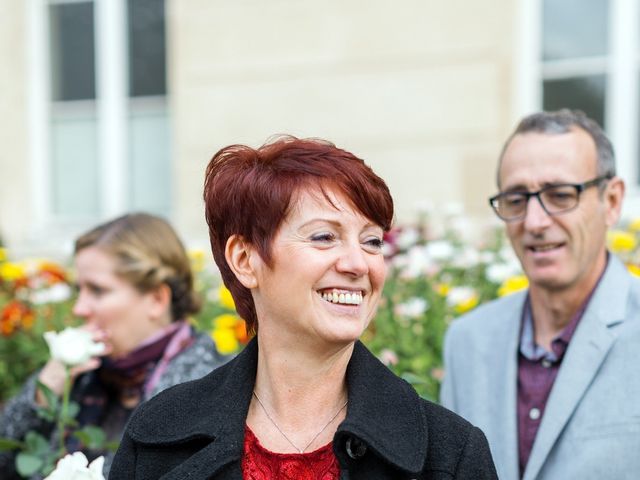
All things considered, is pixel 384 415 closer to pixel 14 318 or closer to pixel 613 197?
pixel 613 197

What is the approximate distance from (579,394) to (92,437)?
4.65 feet

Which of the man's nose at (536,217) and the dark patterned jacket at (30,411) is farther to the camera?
the dark patterned jacket at (30,411)

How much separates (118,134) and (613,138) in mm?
3445

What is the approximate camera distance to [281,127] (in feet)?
20.3

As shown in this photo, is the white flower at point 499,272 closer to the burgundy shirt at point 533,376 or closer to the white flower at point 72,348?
the burgundy shirt at point 533,376

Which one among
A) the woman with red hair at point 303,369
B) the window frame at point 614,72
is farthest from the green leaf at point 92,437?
the window frame at point 614,72

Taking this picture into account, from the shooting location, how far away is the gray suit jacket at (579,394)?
95.1 inches

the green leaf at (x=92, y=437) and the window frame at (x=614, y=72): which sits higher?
the window frame at (x=614, y=72)

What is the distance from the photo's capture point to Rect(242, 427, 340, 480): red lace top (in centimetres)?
186

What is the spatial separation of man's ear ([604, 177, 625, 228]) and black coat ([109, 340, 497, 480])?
3.59ft

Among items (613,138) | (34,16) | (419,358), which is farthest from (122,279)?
(34,16)

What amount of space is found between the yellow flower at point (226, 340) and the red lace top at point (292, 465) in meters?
1.66

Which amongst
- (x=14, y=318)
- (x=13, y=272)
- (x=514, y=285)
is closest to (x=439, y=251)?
(x=514, y=285)

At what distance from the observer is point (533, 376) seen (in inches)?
107
